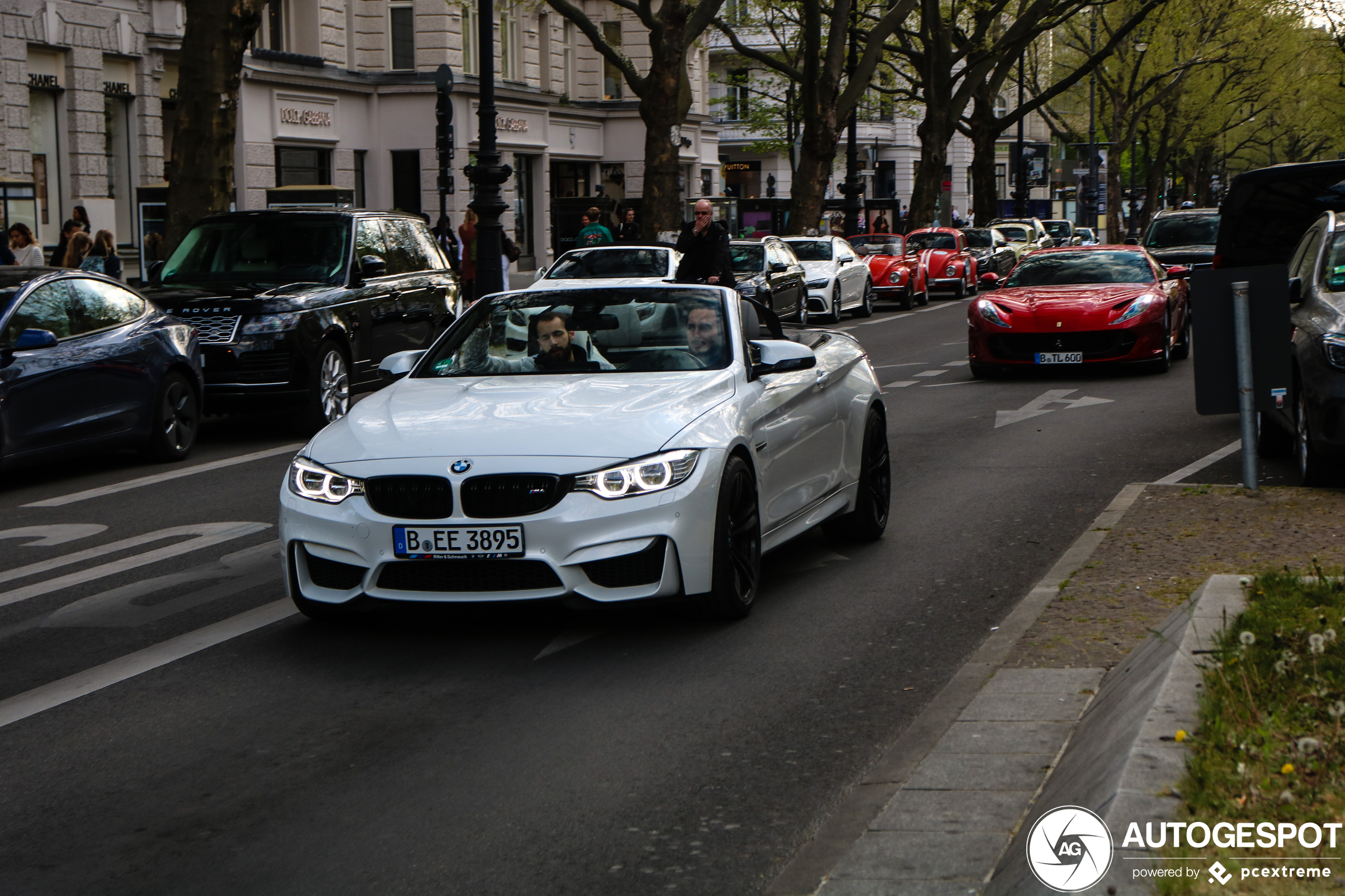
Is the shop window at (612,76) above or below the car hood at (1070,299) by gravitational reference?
above

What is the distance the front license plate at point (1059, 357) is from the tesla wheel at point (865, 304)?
47.6 feet

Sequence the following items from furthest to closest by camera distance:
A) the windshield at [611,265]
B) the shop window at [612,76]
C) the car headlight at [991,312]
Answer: the shop window at [612,76] < the windshield at [611,265] < the car headlight at [991,312]

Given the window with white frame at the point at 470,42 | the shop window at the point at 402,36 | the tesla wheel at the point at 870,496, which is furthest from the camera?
the window with white frame at the point at 470,42

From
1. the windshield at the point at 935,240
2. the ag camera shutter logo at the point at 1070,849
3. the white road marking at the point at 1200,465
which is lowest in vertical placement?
the white road marking at the point at 1200,465

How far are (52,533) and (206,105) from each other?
9.76 meters

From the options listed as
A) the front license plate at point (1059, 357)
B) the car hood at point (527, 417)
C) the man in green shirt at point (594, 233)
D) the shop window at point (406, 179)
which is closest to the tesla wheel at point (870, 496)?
the car hood at point (527, 417)

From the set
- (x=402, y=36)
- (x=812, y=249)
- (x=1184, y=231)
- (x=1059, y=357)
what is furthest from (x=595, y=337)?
(x=402, y=36)

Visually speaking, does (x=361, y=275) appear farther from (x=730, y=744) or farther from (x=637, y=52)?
(x=637, y=52)

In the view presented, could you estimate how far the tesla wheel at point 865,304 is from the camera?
3306 cm

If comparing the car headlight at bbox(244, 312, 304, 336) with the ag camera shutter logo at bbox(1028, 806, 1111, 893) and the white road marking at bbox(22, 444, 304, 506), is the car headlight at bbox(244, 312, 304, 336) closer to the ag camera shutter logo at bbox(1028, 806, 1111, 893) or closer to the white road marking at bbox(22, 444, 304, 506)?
the white road marking at bbox(22, 444, 304, 506)

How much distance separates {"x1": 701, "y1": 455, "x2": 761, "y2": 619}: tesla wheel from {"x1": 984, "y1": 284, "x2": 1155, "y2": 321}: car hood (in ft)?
38.7

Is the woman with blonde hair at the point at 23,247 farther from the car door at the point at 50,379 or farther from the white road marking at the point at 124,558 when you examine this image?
the white road marking at the point at 124,558

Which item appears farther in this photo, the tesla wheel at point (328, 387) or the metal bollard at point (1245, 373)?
the tesla wheel at point (328, 387)

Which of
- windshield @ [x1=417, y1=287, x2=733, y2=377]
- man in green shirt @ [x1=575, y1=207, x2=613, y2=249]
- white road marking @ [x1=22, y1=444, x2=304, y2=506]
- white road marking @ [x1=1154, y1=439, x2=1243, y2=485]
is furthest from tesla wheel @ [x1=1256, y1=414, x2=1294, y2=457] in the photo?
man in green shirt @ [x1=575, y1=207, x2=613, y2=249]
